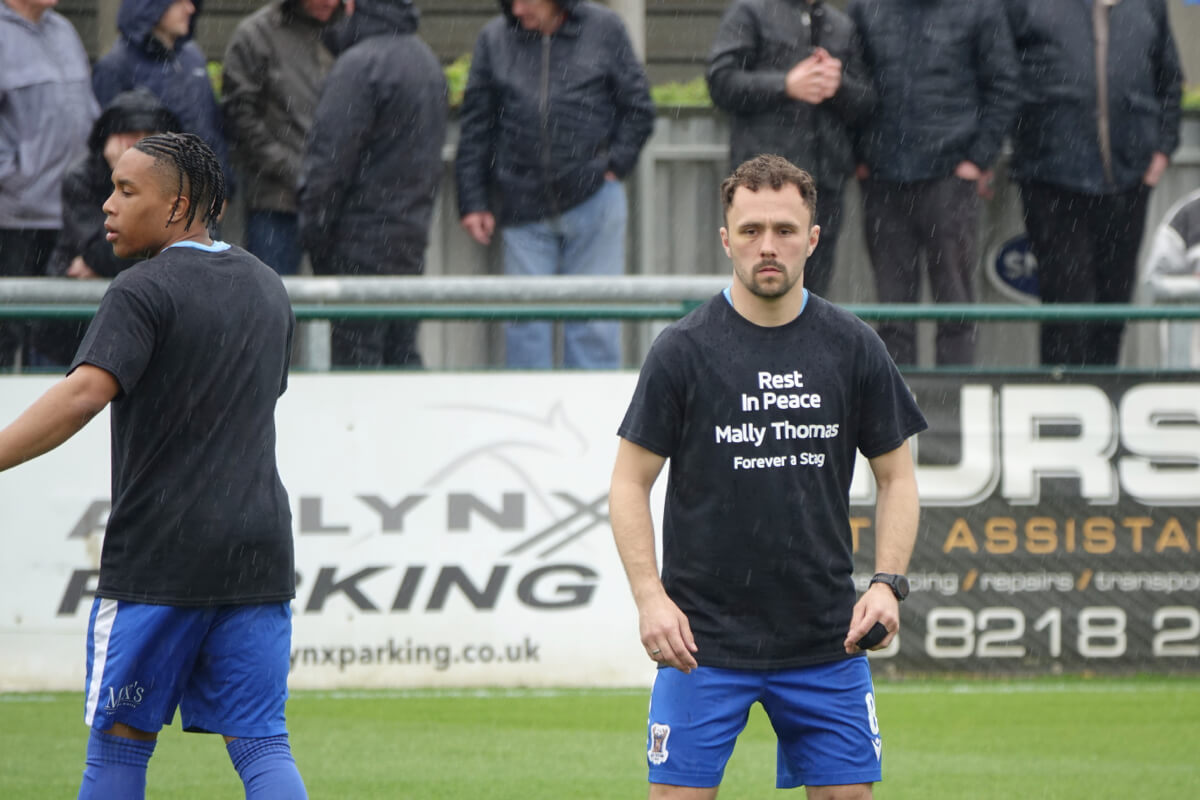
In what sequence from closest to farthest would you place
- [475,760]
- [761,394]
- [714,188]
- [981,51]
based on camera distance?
[761,394]
[475,760]
[981,51]
[714,188]

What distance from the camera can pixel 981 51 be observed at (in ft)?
29.0

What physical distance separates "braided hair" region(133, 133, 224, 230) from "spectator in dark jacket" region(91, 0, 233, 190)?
4.28 metres

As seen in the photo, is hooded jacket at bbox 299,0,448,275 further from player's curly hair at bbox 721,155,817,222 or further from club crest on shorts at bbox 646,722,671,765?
club crest on shorts at bbox 646,722,671,765

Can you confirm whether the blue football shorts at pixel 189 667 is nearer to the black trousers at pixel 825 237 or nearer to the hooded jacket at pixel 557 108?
the hooded jacket at pixel 557 108

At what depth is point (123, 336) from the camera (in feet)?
13.5

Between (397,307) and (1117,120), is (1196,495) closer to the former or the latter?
(1117,120)

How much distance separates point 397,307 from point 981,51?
3.22 m

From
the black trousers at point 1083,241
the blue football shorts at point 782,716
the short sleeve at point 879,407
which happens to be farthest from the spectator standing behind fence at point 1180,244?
the blue football shorts at point 782,716

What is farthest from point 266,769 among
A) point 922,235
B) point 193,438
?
point 922,235

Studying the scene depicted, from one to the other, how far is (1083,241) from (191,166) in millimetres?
5809

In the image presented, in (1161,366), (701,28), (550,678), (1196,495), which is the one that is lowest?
(550,678)

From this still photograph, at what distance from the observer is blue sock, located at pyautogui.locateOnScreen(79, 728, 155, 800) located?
429cm

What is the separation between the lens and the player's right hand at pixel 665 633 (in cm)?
407

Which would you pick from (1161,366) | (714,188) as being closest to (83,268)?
(714,188)
